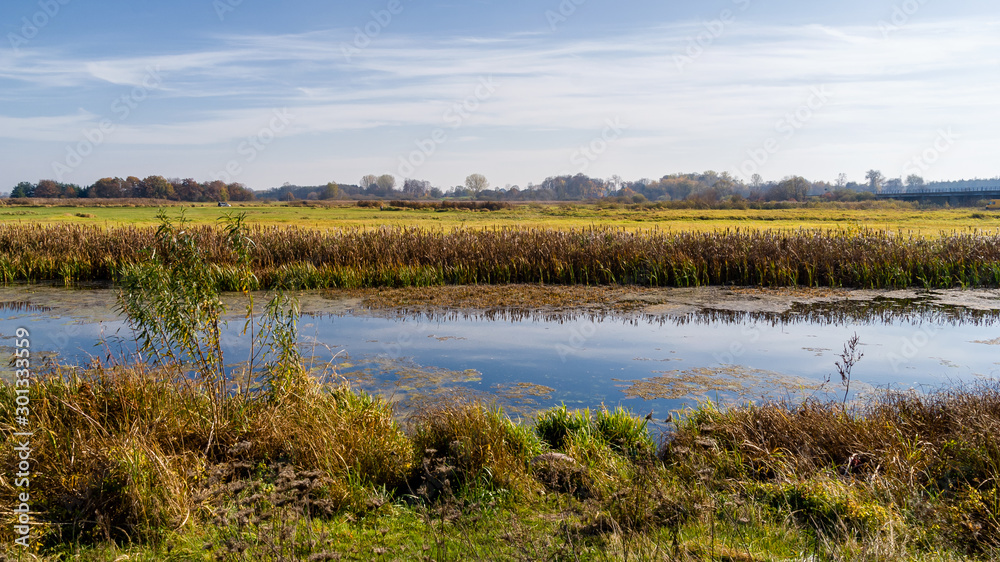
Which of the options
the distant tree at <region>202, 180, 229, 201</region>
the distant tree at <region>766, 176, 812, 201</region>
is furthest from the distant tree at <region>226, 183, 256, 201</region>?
the distant tree at <region>766, 176, 812, 201</region>

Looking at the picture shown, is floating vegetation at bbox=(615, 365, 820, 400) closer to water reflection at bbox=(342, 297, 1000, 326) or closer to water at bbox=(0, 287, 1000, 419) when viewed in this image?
water at bbox=(0, 287, 1000, 419)

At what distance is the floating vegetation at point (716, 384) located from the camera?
9.28m

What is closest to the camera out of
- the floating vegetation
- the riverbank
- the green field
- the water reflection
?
the riverbank

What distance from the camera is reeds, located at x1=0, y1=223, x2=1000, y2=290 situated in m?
19.8

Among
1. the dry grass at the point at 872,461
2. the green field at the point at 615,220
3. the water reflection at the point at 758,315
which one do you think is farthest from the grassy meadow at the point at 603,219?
the dry grass at the point at 872,461

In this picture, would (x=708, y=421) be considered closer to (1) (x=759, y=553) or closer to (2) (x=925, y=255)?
(1) (x=759, y=553)

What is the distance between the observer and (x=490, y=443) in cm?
613

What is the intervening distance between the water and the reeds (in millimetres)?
2193

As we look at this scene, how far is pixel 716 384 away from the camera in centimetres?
984

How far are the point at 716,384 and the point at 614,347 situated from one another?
2.87 metres

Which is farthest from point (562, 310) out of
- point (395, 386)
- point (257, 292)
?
point (257, 292)

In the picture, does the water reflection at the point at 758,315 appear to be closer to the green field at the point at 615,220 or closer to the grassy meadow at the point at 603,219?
the grassy meadow at the point at 603,219

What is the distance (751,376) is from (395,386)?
17.7 feet

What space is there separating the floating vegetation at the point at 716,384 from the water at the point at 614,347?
0.09 ft
